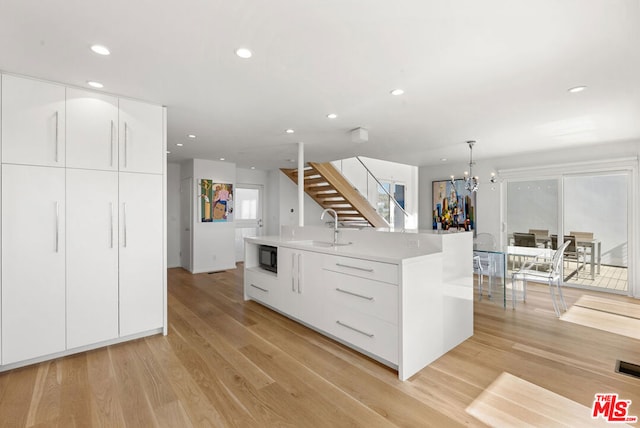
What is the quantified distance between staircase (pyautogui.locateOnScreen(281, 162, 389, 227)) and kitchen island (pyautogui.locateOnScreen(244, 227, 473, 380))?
315 centimetres

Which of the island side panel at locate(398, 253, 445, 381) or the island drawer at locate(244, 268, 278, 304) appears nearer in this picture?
the island side panel at locate(398, 253, 445, 381)

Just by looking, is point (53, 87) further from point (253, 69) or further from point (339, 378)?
point (339, 378)

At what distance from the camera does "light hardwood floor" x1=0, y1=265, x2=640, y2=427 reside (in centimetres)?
186

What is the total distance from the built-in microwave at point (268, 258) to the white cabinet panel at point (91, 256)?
5.57ft

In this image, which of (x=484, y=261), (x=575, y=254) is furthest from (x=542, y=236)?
(x=484, y=261)

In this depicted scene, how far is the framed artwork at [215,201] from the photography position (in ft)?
20.4

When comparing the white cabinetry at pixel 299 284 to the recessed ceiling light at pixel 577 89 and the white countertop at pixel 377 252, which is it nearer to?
the white countertop at pixel 377 252

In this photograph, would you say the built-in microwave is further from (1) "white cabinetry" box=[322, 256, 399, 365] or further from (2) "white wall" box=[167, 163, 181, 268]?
(2) "white wall" box=[167, 163, 181, 268]

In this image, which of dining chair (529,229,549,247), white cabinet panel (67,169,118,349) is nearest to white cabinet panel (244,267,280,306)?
white cabinet panel (67,169,118,349)

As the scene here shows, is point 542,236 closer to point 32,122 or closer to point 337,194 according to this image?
point 337,194

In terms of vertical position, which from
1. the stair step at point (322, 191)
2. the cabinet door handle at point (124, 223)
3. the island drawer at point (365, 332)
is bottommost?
the island drawer at point (365, 332)

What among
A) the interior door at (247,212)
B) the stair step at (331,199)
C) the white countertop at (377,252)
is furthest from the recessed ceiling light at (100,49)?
the interior door at (247,212)

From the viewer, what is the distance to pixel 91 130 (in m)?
2.71

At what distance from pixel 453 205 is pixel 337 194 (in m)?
2.66
